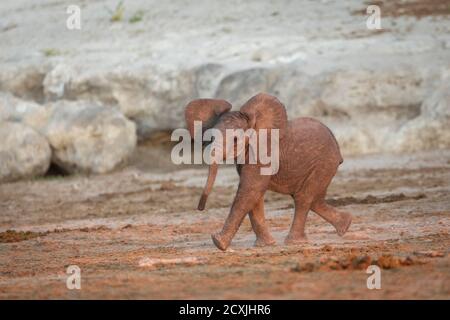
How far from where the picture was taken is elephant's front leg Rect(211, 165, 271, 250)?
13062 mm

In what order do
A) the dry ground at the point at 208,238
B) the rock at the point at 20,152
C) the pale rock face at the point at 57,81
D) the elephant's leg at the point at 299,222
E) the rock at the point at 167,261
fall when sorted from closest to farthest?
the dry ground at the point at 208,238, the rock at the point at 167,261, the elephant's leg at the point at 299,222, the rock at the point at 20,152, the pale rock face at the point at 57,81

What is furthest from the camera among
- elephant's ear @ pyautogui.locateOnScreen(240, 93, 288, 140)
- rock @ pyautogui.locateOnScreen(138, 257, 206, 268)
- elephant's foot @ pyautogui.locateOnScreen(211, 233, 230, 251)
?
elephant's ear @ pyautogui.locateOnScreen(240, 93, 288, 140)

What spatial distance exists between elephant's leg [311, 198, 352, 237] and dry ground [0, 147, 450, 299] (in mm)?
126

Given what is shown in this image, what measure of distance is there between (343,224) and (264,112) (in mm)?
1567

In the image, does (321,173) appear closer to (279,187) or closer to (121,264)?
(279,187)

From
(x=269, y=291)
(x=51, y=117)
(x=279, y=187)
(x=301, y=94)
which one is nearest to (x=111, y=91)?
(x=51, y=117)

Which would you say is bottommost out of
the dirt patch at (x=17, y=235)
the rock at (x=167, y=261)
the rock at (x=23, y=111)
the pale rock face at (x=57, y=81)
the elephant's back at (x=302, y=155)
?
the rock at (x=167, y=261)

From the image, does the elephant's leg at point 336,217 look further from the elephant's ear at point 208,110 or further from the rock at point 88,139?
the rock at point 88,139

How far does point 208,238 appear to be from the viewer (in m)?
14.8

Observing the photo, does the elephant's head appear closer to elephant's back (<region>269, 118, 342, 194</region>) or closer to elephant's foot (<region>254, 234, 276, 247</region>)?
elephant's back (<region>269, 118, 342, 194</region>)

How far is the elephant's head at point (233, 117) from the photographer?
1287 centimetres

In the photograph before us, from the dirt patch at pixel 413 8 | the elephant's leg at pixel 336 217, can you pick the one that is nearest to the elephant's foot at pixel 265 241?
the elephant's leg at pixel 336 217

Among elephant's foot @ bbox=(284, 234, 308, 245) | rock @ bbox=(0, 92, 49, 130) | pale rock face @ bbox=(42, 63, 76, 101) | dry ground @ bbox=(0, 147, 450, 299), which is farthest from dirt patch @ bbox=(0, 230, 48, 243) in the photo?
pale rock face @ bbox=(42, 63, 76, 101)
